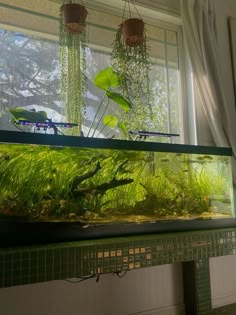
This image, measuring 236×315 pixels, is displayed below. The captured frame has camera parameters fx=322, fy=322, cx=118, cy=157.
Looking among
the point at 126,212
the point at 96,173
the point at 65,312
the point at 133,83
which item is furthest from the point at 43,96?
the point at 65,312

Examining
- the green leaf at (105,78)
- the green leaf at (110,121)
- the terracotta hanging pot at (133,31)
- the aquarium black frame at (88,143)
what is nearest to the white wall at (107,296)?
the aquarium black frame at (88,143)

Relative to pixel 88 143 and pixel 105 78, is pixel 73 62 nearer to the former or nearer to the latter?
pixel 105 78

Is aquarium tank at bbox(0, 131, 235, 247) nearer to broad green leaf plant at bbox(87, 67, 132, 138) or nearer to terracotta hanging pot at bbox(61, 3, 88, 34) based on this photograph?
broad green leaf plant at bbox(87, 67, 132, 138)

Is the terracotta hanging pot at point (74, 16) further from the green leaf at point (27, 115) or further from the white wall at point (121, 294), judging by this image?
the white wall at point (121, 294)

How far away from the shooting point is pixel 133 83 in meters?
2.33

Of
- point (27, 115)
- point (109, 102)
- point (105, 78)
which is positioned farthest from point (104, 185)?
point (109, 102)

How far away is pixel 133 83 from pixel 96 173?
983 millimetres

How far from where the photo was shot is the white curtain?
2471mm

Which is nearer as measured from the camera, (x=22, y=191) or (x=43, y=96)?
(x=22, y=191)

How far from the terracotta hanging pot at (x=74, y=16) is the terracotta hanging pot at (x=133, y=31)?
30cm

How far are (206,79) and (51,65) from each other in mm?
1182

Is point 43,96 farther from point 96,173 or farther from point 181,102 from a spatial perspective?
point 181,102

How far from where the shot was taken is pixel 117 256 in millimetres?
1563

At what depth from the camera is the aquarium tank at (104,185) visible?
4.78 feet
